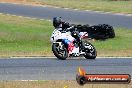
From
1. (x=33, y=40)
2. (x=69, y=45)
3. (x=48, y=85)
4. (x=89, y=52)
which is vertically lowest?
(x=33, y=40)

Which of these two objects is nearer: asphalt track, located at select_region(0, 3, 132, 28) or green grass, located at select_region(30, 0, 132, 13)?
asphalt track, located at select_region(0, 3, 132, 28)

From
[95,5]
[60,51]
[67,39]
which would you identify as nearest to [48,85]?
[60,51]

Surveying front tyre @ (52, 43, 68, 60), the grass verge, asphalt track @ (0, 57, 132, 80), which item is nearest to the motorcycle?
front tyre @ (52, 43, 68, 60)

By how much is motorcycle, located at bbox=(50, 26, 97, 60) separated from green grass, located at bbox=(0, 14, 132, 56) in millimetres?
1434

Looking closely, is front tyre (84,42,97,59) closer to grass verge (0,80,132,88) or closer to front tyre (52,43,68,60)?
front tyre (52,43,68,60)

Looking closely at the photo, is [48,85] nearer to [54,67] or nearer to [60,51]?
[54,67]

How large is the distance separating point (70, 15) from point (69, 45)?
16692mm

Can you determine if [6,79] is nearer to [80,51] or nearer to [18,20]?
[80,51]

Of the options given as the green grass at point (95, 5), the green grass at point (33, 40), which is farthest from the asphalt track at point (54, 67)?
the green grass at point (95, 5)

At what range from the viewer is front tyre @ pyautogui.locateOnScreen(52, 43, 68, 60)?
58.5 feet

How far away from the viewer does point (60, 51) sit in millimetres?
17969

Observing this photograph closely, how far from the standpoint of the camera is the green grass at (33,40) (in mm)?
20672

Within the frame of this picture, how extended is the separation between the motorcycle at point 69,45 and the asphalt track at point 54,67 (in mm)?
206

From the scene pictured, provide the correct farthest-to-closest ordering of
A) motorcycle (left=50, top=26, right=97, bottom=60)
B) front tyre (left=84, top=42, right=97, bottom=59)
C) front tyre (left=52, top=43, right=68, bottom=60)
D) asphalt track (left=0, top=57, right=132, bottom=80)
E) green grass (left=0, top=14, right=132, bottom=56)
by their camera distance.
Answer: green grass (left=0, top=14, right=132, bottom=56) → front tyre (left=84, top=42, right=97, bottom=59) → motorcycle (left=50, top=26, right=97, bottom=60) → front tyre (left=52, top=43, right=68, bottom=60) → asphalt track (left=0, top=57, right=132, bottom=80)
